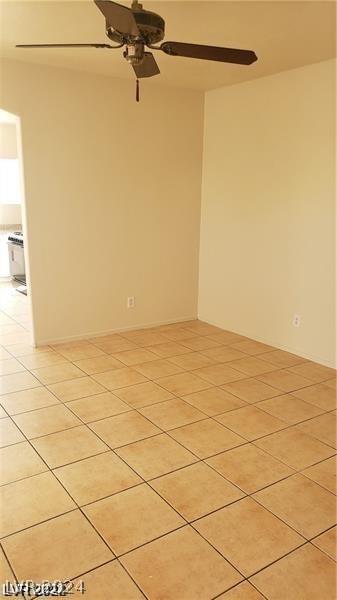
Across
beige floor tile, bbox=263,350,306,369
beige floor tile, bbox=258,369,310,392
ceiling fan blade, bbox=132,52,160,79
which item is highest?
ceiling fan blade, bbox=132,52,160,79

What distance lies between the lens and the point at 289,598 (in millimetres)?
1605

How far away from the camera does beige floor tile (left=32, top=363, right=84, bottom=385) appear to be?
11.3 feet

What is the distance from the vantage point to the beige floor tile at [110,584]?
159 cm

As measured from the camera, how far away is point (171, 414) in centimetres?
293

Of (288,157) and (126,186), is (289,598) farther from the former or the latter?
(126,186)

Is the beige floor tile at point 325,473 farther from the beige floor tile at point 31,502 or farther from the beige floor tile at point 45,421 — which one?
the beige floor tile at point 45,421

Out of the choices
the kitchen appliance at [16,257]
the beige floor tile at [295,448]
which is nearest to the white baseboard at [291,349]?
the beige floor tile at [295,448]

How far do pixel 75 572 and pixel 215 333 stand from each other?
128 inches

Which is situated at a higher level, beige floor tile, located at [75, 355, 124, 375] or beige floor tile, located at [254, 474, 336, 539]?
beige floor tile, located at [75, 355, 124, 375]

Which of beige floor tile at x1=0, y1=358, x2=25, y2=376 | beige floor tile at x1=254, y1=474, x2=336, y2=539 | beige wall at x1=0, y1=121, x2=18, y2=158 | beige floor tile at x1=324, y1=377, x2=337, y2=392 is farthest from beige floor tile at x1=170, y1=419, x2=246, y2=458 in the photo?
beige wall at x1=0, y1=121, x2=18, y2=158

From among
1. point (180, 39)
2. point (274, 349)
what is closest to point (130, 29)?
point (180, 39)

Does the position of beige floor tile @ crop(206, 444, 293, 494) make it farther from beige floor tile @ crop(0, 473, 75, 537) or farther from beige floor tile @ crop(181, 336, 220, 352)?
beige floor tile @ crop(181, 336, 220, 352)

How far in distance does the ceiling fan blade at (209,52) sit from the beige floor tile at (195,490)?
6.99 ft

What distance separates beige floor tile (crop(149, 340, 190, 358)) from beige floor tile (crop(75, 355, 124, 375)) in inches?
17.5
